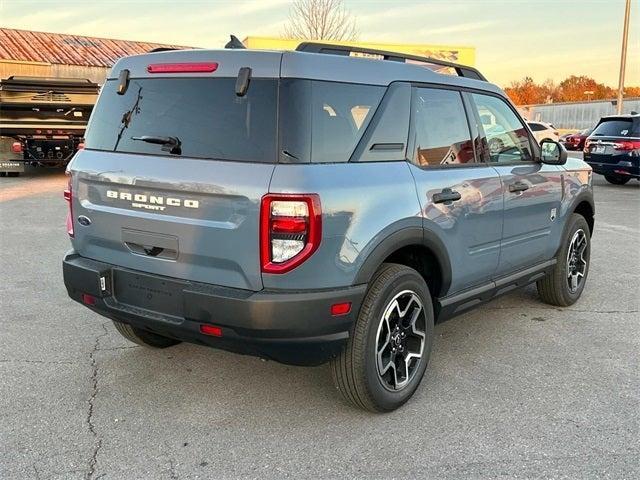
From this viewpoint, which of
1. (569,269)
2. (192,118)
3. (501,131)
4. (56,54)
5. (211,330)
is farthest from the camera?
(56,54)

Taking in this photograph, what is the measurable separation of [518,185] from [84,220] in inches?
113

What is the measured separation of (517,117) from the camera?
4.60 meters

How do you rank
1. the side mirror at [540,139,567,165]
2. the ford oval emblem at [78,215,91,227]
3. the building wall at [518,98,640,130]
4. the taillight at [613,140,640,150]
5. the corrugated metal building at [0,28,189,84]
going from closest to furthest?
the ford oval emblem at [78,215,91,227] < the side mirror at [540,139,567,165] < the taillight at [613,140,640,150] < the corrugated metal building at [0,28,189,84] < the building wall at [518,98,640,130]

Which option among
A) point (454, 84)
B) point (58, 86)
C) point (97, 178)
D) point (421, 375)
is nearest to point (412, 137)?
point (454, 84)

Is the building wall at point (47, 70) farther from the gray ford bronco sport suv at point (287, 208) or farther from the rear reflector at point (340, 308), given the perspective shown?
the rear reflector at point (340, 308)

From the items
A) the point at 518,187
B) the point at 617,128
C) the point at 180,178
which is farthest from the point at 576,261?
the point at 617,128

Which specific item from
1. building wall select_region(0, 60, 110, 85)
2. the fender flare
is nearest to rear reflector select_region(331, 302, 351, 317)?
the fender flare

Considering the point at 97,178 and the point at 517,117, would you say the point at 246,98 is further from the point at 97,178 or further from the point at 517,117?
the point at 517,117

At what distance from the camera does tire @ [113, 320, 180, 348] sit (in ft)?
13.2

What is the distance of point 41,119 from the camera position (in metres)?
14.1

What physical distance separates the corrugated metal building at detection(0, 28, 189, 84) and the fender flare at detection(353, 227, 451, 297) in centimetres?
2519

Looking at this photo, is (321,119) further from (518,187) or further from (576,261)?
(576,261)

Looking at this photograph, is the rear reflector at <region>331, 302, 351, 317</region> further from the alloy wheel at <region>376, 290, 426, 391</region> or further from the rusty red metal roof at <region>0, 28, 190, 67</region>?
the rusty red metal roof at <region>0, 28, 190, 67</region>

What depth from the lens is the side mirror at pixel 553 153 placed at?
4.70 meters
